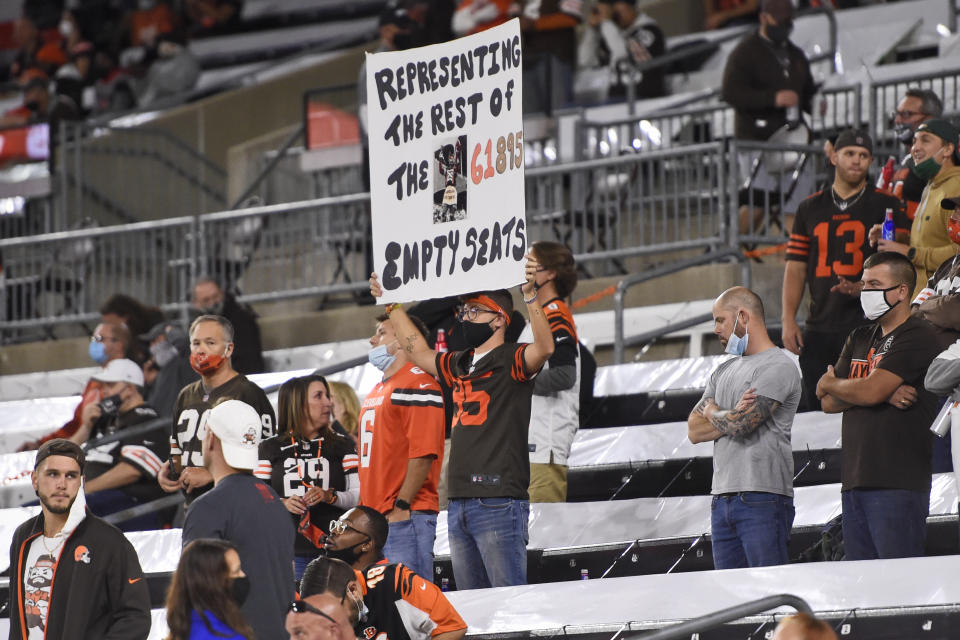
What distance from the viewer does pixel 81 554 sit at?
675 cm

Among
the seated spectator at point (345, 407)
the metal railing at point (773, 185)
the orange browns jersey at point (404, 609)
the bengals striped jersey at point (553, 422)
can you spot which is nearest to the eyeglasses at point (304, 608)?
the orange browns jersey at point (404, 609)

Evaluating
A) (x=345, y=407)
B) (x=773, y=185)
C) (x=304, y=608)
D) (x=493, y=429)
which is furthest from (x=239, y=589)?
(x=773, y=185)

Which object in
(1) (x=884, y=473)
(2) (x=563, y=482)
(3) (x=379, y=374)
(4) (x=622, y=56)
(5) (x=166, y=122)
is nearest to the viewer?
(1) (x=884, y=473)

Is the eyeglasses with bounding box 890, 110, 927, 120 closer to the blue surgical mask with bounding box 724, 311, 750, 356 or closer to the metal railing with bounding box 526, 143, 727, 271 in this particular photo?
the metal railing with bounding box 526, 143, 727, 271

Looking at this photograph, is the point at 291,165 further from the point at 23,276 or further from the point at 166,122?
the point at 23,276

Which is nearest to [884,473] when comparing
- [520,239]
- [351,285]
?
[520,239]

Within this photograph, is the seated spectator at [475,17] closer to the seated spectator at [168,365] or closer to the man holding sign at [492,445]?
the seated spectator at [168,365]

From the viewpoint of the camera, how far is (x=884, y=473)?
711cm

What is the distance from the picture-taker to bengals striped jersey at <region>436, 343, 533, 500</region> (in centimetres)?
761

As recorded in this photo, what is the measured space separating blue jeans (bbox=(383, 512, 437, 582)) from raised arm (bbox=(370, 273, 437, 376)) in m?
0.66

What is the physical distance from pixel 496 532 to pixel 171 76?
13.8 m

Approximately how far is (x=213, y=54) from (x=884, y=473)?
666 inches

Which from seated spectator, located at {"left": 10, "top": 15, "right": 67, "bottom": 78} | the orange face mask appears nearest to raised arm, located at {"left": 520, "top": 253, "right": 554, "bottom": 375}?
the orange face mask

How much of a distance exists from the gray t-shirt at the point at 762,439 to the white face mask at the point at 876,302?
40 cm
